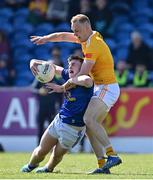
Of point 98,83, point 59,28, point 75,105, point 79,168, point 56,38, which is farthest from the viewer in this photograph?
point 59,28

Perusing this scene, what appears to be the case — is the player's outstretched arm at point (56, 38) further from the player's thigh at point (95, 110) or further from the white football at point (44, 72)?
the player's thigh at point (95, 110)

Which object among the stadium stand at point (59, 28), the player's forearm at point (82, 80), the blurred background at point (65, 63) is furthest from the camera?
the stadium stand at point (59, 28)

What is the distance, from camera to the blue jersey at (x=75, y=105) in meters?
10.9

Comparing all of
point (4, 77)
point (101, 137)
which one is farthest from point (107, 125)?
point (101, 137)

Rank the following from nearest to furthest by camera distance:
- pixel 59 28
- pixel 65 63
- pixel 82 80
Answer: pixel 82 80, pixel 65 63, pixel 59 28

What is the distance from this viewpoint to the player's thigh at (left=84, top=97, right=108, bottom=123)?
10.9m

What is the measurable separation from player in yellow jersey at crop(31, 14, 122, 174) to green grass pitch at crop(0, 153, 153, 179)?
1.22ft

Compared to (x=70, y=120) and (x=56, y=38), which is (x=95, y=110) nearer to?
(x=70, y=120)

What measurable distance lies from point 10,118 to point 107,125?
2255 mm

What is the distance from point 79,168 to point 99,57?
2062 mm

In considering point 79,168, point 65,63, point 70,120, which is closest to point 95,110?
point 70,120

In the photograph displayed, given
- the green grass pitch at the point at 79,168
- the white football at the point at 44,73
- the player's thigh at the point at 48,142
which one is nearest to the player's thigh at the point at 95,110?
the player's thigh at the point at 48,142

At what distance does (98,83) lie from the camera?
11383 mm

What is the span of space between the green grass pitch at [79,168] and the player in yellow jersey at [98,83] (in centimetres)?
37
